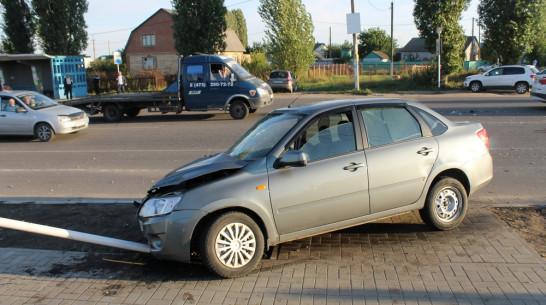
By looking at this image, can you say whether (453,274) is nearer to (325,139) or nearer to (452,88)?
(325,139)

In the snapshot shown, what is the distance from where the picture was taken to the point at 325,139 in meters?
4.95

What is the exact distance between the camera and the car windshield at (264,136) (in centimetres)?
492

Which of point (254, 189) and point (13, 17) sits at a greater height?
point (13, 17)

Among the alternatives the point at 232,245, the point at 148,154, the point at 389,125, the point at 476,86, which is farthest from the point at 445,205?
the point at 476,86

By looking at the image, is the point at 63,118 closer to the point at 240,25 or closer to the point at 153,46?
the point at 153,46

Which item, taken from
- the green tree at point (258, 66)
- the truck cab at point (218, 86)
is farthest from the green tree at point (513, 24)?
the truck cab at point (218, 86)

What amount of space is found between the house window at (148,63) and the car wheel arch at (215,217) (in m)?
55.4

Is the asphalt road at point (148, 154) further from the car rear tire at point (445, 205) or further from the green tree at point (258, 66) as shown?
the green tree at point (258, 66)

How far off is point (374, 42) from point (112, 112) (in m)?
77.0

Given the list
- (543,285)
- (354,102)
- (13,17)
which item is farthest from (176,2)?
(543,285)

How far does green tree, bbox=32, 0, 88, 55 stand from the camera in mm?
37062

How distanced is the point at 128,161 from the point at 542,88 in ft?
50.3

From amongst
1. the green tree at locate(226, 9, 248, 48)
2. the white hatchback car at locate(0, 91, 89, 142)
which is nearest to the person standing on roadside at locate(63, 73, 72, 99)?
the white hatchback car at locate(0, 91, 89, 142)

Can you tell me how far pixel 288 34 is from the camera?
4306cm
